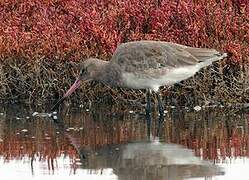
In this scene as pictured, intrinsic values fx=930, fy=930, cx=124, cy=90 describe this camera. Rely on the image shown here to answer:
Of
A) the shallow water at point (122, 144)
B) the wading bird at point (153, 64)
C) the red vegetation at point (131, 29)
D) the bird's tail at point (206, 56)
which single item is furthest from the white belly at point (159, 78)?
the red vegetation at point (131, 29)

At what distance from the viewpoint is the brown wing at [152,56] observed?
40.2 ft

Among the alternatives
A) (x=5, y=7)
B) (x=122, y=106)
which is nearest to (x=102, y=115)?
(x=122, y=106)

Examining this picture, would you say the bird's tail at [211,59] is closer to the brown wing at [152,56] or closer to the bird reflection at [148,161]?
the brown wing at [152,56]

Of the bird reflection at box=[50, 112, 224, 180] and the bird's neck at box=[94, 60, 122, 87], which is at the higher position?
the bird's neck at box=[94, 60, 122, 87]

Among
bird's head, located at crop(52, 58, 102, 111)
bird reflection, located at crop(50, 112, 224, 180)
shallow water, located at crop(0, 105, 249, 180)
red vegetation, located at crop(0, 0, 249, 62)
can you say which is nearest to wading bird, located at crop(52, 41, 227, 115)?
bird's head, located at crop(52, 58, 102, 111)

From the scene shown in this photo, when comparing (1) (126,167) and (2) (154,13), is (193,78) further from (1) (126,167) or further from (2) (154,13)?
(1) (126,167)

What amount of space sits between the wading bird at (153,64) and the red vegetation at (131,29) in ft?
2.97

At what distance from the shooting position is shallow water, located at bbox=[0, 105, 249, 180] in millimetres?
9531

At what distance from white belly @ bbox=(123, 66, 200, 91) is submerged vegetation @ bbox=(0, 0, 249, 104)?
0.68 m

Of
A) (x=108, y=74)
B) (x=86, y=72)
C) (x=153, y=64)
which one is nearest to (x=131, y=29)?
(x=86, y=72)

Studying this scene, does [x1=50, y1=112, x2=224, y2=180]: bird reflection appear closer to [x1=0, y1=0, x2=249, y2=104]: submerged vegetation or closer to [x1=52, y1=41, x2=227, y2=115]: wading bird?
[x1=52, y1=41, x2=227, y2=115]: wading bird

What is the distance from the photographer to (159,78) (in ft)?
40.3

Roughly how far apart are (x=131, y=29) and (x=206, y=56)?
2.28m

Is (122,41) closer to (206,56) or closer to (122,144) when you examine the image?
(206,56)
